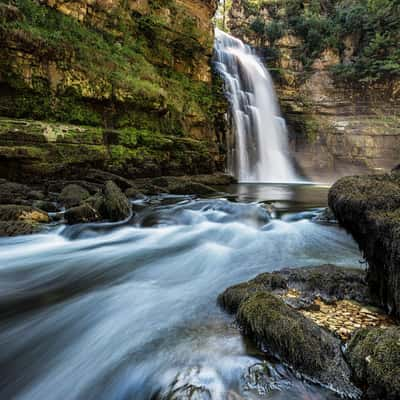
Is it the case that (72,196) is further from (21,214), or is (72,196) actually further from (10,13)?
(10,13)

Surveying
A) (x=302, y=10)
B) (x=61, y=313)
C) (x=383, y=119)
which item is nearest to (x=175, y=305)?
(x=61, y=313)

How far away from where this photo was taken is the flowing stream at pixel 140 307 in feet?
5.52

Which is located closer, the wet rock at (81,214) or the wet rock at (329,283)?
the wet rock at (329,283)

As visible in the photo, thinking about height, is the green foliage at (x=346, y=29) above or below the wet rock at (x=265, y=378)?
above

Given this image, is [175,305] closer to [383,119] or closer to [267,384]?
[267,384]

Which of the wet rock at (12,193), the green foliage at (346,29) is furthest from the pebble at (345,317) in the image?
the green foliage at (346,29)

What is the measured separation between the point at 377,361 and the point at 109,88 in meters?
11.1

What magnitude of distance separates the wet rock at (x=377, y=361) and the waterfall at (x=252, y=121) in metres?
14.8

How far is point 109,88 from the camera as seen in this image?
33.6 feet

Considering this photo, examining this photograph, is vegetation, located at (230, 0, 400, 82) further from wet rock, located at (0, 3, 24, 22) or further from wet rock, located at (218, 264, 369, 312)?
wet rock, located at (218, 264, 369, 312)

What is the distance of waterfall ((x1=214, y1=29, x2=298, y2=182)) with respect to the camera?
16.7 meters

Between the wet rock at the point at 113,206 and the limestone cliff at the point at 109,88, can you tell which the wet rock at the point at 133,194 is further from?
the wet rock at the point at 113,206

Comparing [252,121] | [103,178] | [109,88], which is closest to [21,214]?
[103,178]

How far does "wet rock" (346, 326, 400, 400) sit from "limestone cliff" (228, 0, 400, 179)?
Answer: 65.2 feet
